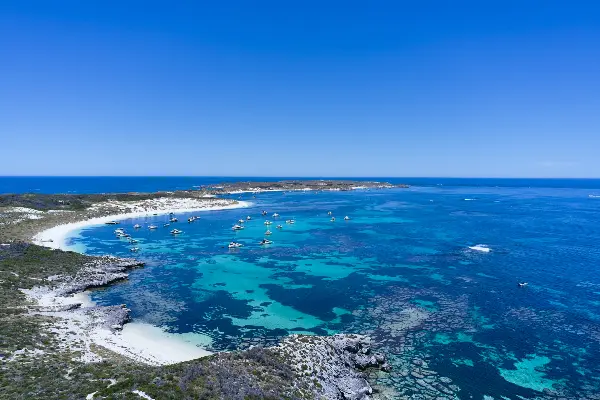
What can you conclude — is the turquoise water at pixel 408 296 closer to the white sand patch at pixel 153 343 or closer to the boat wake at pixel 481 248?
the white sand patch at pixel 153 343

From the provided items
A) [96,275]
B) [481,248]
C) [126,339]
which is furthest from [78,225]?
[481,248]

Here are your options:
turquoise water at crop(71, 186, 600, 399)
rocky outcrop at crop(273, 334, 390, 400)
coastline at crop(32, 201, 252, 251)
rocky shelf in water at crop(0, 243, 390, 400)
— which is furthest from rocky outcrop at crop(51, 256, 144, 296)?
rocky outcrop at crop(273, 334, 390, 400)

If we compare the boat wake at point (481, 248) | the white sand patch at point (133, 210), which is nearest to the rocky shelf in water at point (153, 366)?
the white sand patch at point (133, 210)

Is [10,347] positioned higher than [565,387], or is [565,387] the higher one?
[10,347]

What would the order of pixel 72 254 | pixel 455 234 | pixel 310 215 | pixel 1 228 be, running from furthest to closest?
pixel 310 215 < pixel 455 234 < pixel 1 228 < pixel 72 254

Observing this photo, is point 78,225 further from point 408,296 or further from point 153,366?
point 408,296

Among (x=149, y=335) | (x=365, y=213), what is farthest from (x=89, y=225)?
(x=365, y=213)

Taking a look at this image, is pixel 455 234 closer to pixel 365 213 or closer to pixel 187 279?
pixel 365 213
